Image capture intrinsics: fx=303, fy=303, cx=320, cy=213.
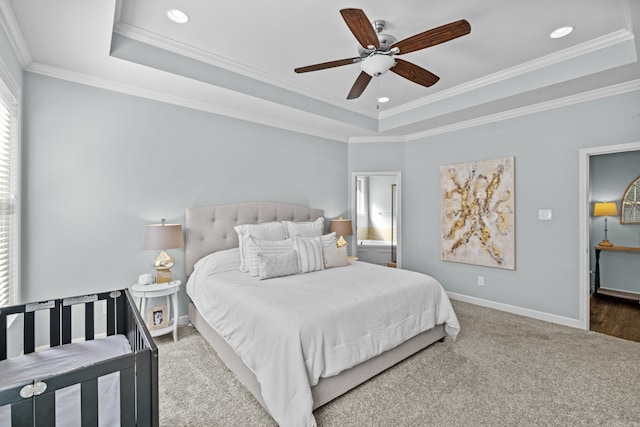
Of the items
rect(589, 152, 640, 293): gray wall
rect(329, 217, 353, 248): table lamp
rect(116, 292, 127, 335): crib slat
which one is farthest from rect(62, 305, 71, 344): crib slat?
rect(589, 152, 640, 293): gray wall

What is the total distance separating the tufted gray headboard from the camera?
332 cm

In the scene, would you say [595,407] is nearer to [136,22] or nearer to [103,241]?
[103,241]

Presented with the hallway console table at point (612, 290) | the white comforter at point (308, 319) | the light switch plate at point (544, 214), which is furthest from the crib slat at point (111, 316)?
the hallway console table at point (612, 290)

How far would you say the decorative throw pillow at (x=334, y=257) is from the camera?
130 inches

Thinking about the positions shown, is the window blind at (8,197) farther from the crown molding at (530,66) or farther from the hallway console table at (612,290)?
the hallway console table at (612,290)

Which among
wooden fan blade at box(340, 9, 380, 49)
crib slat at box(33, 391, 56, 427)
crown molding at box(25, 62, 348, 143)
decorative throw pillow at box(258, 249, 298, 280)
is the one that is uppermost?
crown molding at box(25, 62, 348, 143)

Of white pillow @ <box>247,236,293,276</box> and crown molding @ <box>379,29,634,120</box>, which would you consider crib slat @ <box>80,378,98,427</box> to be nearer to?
white pillow @ <box>247,236,293,276</box>

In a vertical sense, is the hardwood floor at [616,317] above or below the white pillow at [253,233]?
below

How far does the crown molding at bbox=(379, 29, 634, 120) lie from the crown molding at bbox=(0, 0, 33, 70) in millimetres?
3850

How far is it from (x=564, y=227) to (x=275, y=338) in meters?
3.45

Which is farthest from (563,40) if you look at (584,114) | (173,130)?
(173,130)

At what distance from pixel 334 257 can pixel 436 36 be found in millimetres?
2216

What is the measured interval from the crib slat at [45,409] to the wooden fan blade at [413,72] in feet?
8.60

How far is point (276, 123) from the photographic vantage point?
4.08 m
